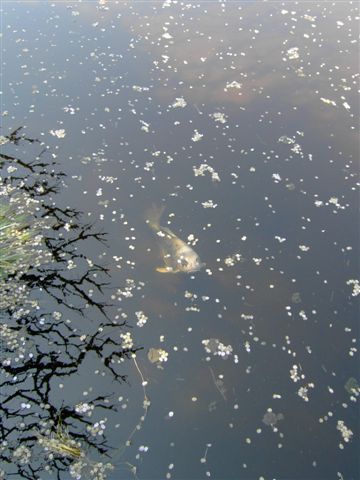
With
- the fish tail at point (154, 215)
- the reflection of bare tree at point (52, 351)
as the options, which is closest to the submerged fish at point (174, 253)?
the fish tail at point (154, 215)

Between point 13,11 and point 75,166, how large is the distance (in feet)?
17.1

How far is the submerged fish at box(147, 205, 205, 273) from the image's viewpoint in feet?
18.2

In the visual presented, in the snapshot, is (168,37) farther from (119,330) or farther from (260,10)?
(119,330)

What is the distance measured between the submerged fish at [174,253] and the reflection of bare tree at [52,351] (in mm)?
757

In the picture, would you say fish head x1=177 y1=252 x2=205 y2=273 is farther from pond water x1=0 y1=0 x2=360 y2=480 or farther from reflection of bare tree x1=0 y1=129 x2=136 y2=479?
reflection of bare tree x1=0 y1=129 x2=136 y2=479

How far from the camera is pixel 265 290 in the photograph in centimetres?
540

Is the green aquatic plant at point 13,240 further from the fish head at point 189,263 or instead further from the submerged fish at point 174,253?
the fish head at point 189,263

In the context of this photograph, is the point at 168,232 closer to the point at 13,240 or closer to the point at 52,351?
the point at 13,240

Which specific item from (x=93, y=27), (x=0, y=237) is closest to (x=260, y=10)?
(x=93, y=27)

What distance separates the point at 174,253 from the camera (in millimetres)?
5629

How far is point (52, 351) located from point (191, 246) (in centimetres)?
214

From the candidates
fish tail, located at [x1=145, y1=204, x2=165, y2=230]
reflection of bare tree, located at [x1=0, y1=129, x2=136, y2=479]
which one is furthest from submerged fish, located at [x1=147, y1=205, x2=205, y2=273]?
reflection of bare tree, located at [x1=0, y1=129, x2=136, y2=479]

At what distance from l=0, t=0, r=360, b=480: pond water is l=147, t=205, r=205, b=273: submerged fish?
0.32ft

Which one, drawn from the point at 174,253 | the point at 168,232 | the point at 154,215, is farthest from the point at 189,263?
the point at 154,215
